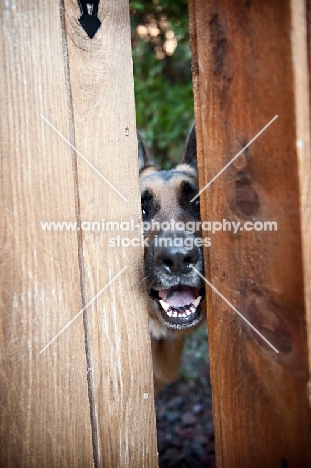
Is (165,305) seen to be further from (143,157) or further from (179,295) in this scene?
(143,157)

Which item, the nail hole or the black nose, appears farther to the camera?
the black nose

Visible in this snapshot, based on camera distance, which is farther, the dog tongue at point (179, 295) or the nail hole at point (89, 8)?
the dog tongue at point (179, 295)

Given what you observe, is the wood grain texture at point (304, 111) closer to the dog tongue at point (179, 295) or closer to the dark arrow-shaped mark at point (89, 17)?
the dark arrow-shaped mark at point (89, 17)

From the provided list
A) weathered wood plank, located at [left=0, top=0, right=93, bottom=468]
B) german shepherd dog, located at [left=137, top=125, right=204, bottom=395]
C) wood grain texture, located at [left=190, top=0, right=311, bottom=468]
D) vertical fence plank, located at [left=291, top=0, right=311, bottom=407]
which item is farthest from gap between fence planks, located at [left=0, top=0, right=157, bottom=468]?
vertical fence plank, located at [left=291, top=0, right=311, bottom=407]

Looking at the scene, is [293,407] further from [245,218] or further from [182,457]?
[182,457]

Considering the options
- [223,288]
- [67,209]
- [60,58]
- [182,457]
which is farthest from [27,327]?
[182,457]

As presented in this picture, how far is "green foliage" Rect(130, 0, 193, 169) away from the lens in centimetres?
435

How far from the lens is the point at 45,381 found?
1264mm

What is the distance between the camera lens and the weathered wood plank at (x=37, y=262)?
1.23 meters

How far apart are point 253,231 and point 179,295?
102 cm

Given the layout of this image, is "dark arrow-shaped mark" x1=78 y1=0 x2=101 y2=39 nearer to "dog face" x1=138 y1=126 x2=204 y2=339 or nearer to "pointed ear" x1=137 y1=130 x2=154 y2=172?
"dog face" x1=138 y1=126 x2=204 y2=339

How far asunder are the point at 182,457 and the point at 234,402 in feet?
6.37

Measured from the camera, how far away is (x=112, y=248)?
1.37 m

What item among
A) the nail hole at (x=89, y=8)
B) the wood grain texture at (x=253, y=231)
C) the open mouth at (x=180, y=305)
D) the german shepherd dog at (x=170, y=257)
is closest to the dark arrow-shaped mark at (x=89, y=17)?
the nail hole at (x=89, y=8)
